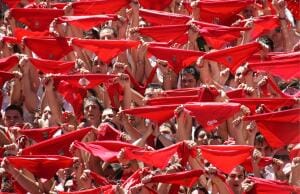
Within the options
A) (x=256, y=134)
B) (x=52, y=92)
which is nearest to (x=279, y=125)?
(x=256, y=134)

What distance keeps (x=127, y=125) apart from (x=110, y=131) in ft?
0.59

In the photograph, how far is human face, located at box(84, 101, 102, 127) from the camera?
544 inches

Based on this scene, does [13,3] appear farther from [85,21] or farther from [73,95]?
[73,95]

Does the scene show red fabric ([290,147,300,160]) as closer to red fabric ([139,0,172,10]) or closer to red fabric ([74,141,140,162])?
red fabric ([74,141,140,162])

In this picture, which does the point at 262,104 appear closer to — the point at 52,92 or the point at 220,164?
the point at 220,164

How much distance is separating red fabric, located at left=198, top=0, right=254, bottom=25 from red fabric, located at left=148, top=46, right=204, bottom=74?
107 centimetres

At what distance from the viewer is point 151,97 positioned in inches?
550

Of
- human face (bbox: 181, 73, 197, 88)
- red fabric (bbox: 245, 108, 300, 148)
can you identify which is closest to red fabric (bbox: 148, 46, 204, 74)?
human face (bbox: 181, 73, 197, 88)

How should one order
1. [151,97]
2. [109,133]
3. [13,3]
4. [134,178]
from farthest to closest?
[13,3]
[151,97]
[109,133]
[134,178]

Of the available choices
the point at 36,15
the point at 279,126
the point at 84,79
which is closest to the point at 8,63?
the point at 84,79

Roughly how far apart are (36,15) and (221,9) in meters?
2.11

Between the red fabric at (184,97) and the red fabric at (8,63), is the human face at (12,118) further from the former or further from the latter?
the red fabric at (184,97)

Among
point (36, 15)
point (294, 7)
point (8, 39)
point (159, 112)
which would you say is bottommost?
point (159, 112)

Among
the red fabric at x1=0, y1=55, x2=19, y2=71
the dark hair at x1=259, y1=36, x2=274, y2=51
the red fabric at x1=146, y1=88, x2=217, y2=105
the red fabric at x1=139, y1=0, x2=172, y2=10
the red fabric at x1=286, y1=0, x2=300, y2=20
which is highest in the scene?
the red fabric at x1=286, y1=0, x2=300, y2=20
